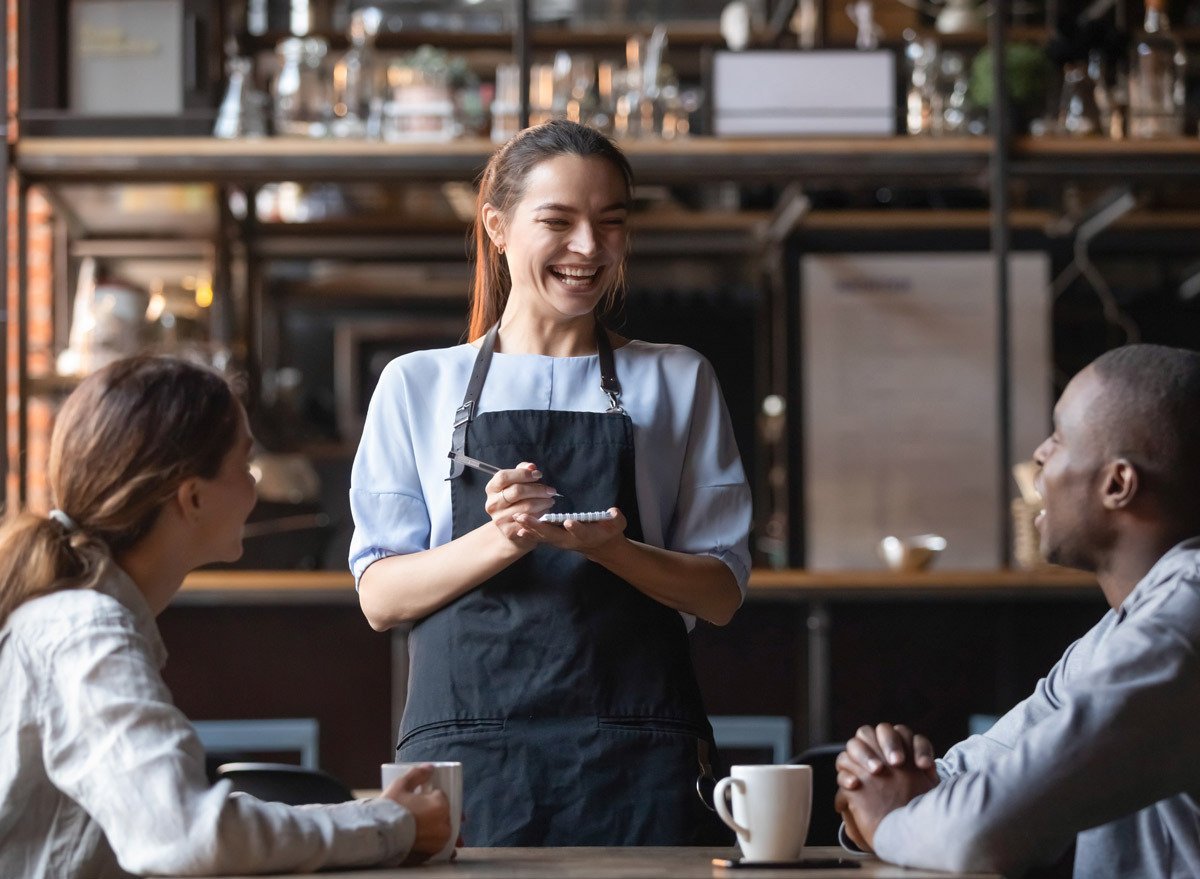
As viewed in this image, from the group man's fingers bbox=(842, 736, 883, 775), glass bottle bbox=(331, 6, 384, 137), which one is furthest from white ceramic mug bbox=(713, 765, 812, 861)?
glass bottle bbox=(331, 6, 384, 137)

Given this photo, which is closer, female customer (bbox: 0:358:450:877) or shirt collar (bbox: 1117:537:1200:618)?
female customer (bbox: 0:358:450:877)

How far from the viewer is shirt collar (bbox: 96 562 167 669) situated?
1195 millimetres

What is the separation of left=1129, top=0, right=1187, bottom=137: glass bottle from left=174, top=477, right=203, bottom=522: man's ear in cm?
336

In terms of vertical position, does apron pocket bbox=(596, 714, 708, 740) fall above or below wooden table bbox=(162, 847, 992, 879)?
above

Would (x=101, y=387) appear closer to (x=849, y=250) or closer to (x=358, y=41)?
(x=358, y=41)

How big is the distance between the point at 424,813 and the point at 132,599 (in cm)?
30

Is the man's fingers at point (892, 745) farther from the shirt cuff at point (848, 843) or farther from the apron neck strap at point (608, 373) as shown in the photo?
the apron neck strap at point (608, 373)

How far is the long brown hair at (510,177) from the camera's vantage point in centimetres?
169

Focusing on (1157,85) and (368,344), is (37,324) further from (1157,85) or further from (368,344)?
(1157,85)

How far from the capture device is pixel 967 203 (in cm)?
518

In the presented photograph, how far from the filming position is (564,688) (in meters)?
1.56

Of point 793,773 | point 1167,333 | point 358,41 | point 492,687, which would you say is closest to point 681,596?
point 492,687

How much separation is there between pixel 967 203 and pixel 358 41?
7.52ft

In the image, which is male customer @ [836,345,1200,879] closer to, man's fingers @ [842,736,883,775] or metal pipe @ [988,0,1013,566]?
man's fingers @ [842,736,883,775]
